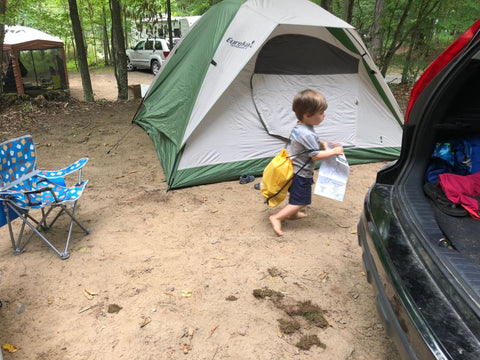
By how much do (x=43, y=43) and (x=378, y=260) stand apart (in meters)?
15.4

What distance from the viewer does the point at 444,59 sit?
192 centimetres

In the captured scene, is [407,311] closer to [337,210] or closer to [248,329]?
[248,329]

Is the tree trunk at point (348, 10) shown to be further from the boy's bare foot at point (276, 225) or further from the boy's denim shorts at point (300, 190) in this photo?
the boy's bare foot at point (276, 225)

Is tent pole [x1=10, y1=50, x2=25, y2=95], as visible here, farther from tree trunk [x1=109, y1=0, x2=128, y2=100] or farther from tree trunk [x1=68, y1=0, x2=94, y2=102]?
tree trunk [x1=109, y1=0, x2=128, y2=100]

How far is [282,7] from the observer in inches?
178

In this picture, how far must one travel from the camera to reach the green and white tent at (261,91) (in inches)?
170

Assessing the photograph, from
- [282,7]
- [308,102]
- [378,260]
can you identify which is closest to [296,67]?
[282,7]

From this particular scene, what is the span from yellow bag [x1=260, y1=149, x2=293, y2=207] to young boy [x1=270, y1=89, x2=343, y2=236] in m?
0.10

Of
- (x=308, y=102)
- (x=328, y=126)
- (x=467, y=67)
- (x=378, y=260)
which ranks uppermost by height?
(x=467, y=67)

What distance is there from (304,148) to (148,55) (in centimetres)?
1581

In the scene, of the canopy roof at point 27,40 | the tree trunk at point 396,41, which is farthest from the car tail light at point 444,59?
the canopy roof at point 27,40

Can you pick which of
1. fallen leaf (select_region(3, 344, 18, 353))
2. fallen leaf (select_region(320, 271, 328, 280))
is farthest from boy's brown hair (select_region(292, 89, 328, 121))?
fallen leaf (select_region(3, 344, 18, 353))

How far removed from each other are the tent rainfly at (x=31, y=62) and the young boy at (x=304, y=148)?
13.3 m

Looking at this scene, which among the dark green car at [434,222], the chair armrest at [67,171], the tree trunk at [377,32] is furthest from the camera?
the tree trunk at [377,32]
